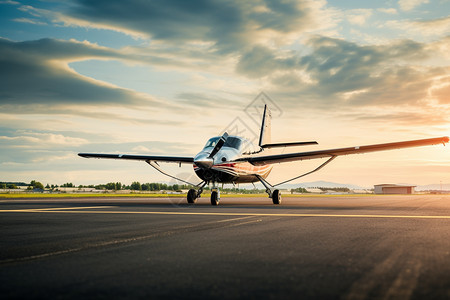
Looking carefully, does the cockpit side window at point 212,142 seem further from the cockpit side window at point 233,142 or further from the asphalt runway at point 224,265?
the asphalt runway at point 224,265

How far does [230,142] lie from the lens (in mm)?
24031

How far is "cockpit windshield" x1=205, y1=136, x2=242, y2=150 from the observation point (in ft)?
74.5

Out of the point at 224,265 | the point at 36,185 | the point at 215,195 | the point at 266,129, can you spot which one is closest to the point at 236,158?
the point at 215,195

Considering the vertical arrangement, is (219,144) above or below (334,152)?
above

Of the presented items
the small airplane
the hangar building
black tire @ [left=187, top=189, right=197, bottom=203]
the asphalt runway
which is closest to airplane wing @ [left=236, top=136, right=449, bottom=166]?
the small airplane

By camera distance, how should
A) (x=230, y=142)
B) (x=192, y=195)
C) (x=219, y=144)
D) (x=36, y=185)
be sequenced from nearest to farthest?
(x=219, y=144) → (x=230, y=142) → (x=192, y=195) → (x=36, y=185)

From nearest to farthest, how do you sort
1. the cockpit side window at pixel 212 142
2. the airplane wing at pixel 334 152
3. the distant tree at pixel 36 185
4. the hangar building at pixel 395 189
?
the airplane wing at pixel 334 152 → the cockpit side window at pixel 212 142 → the hangar building at pixel 395 189 → the distant tree at pixel 36 185

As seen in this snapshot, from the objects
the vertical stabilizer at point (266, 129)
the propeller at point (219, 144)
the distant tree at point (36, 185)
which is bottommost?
the distant tree at point (36, 185)

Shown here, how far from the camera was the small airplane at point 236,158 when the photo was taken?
2192 centimetres

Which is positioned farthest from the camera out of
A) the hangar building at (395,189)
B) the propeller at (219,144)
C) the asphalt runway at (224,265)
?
the hangar building at (395,189)

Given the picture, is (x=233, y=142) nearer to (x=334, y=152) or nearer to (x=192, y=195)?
(x=192, y=195)

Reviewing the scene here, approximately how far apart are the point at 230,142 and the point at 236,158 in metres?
1.10

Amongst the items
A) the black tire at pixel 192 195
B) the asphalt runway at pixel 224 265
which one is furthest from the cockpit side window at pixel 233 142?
the asphalt runway at pixel 224 265

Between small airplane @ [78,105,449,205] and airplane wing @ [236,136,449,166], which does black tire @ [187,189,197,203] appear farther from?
airplane wing @ [236,136,449,166]
